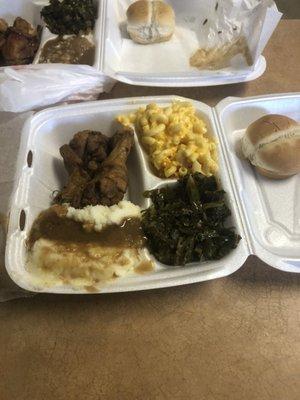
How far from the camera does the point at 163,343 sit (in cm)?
120

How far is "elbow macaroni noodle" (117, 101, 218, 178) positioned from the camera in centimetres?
137

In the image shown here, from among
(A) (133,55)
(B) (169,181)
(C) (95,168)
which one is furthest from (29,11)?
(B) (169,181)

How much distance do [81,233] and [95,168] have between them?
0.30 meters

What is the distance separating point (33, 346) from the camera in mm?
1188

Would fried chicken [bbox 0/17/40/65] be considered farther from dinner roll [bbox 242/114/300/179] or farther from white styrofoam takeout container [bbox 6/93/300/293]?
dinner roll [bbox 242/114/300/179]

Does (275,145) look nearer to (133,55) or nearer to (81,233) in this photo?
(81,233)

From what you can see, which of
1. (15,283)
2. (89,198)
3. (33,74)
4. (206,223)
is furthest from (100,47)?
(15,283)

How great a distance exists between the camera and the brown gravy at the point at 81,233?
1.22m

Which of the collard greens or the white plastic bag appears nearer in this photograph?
the collard greens

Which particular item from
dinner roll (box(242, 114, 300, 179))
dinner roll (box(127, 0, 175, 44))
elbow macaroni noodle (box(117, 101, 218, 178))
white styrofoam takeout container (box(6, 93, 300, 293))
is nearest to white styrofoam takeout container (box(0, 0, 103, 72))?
dinner roll (box(127, 0, 175, 44))

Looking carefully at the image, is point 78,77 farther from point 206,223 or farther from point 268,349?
point 268,349

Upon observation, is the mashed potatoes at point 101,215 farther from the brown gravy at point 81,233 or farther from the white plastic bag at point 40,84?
the white plastic bag at point 40,84

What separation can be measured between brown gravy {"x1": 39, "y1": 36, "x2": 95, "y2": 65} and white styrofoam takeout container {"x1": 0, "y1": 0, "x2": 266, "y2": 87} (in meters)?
0.04

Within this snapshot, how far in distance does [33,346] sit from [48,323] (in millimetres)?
84
